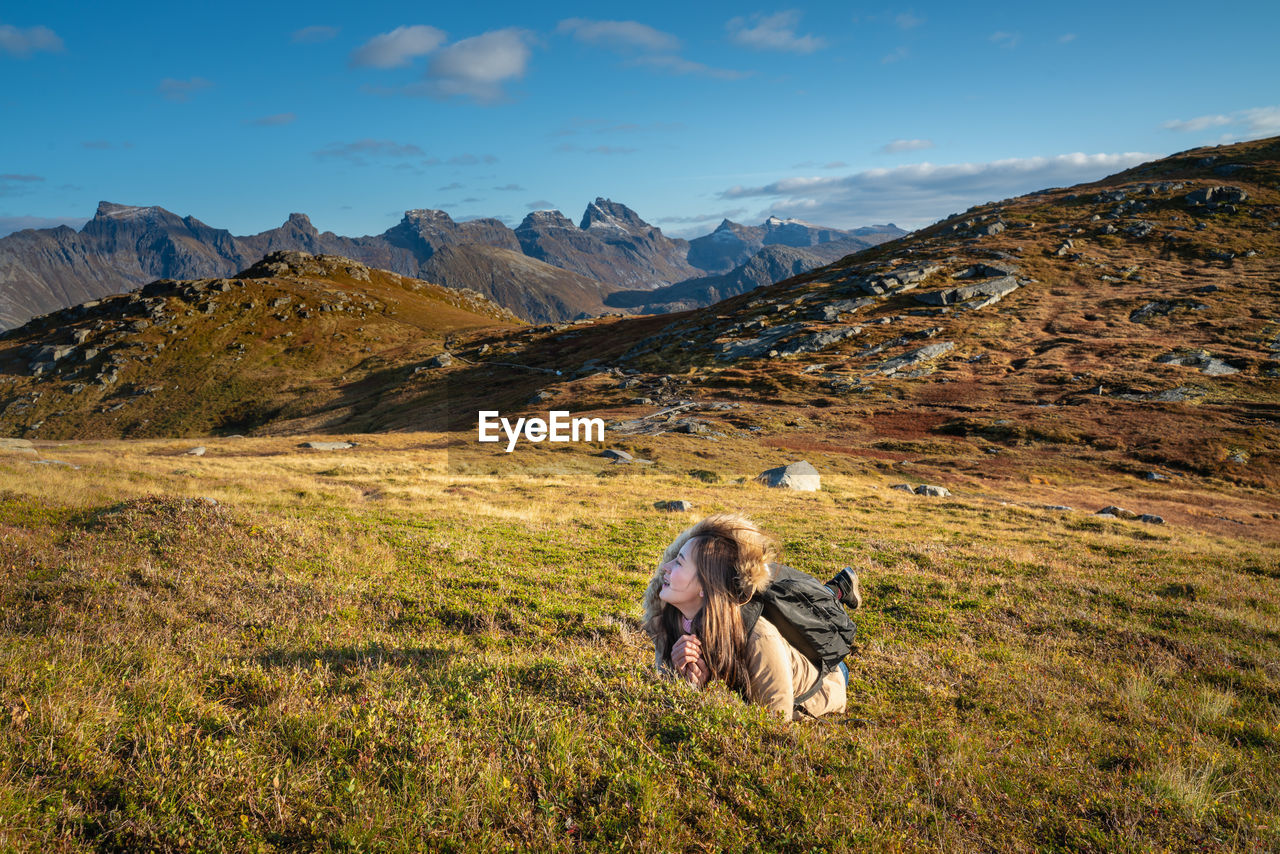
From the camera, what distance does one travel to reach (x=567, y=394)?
7162 cm

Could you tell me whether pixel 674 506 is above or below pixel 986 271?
below

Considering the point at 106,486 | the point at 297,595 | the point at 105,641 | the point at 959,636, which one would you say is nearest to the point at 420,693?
the point at 105,641

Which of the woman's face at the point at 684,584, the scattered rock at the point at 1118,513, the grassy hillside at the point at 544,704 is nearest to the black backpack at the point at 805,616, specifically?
the woman's face at the point at 684,584

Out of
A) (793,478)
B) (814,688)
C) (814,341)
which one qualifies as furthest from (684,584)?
(814,341)

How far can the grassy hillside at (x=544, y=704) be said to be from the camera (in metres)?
4.02

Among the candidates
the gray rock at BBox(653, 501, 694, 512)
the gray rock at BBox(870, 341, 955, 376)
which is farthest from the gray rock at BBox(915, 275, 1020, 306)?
the gray rock at BBox(653, 501, 694, 512)

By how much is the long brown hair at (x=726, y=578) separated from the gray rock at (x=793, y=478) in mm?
29166

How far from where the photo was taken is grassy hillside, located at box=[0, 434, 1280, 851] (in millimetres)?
4020

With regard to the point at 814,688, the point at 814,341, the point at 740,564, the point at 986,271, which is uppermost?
the point at 986,271

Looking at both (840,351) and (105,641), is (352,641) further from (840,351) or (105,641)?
(840,351)

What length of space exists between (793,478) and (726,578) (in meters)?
30.9

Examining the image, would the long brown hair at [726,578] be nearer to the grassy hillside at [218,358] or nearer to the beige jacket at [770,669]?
the beige jacket at [770,669]

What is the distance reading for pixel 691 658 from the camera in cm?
497

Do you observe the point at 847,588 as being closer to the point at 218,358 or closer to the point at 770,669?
the point at 770,669
